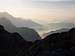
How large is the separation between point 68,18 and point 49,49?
0.41 meters

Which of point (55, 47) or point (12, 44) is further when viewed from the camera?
point (12, 44)

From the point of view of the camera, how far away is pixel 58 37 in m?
1.44

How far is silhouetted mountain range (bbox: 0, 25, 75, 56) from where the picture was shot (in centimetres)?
133

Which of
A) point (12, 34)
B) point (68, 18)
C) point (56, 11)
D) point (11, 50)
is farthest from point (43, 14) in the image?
point (11, 50)

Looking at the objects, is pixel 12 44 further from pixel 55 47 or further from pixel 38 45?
pixel 55 47

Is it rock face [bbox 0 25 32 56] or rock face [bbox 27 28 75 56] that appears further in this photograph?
rock face [bbox 0 25 32 56]

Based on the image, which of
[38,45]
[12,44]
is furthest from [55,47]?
Answer: [12,44]

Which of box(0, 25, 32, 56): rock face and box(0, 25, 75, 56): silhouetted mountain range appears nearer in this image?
box(0, 25, 75, 56): silhouetted mountain range

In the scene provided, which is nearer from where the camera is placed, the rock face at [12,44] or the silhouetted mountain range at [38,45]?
the silhouetted mountain range at [38,45]

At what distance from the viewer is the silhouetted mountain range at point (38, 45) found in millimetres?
1325

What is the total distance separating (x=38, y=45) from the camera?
1390 mm

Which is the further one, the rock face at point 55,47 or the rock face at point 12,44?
the rock face at point 12,44

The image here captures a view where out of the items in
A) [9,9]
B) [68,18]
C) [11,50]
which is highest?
[9,9]

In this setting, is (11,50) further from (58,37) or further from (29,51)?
(58,37)
